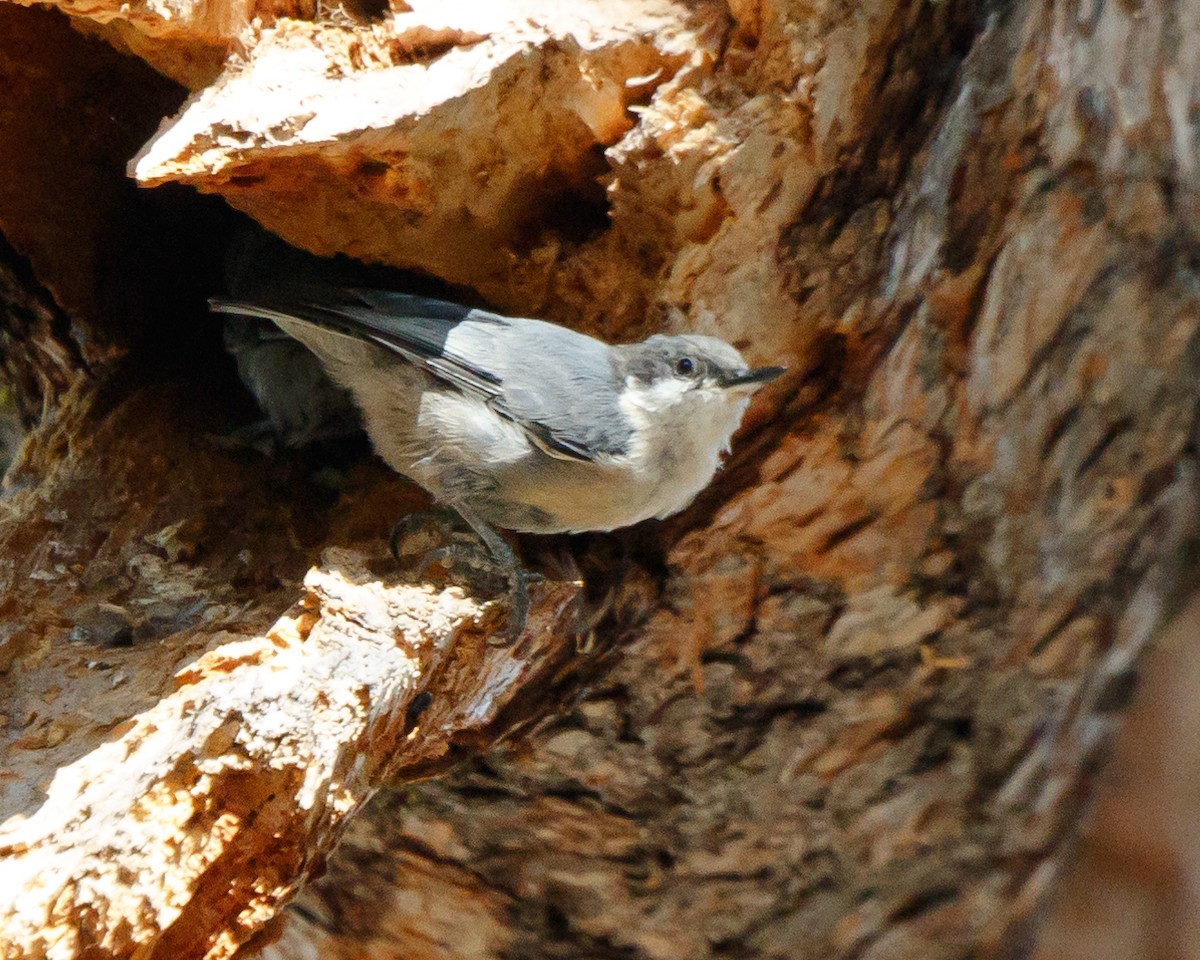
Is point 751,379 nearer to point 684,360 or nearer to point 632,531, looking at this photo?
point 684,360

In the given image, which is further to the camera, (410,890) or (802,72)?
(410,890)

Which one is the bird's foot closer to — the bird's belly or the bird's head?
the bird's belly

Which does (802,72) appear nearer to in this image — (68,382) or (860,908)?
(68,382)

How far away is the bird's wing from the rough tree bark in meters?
0.12

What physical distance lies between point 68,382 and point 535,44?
1184mm

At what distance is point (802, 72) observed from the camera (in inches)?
63.2

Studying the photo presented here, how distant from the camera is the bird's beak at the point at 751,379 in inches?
64.6

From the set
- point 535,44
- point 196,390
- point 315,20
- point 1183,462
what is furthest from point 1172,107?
point 196,390

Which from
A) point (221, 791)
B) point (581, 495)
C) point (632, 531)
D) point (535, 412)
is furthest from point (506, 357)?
point (221, 791)

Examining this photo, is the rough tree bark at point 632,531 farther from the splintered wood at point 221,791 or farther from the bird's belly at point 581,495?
the bird's belly at point 581,495

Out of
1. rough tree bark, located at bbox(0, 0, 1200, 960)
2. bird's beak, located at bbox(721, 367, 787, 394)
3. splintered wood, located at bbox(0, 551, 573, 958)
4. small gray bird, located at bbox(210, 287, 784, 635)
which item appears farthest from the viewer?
small gray bird, located at bbox(210, 287, 784, 635)

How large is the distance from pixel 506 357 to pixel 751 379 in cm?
42

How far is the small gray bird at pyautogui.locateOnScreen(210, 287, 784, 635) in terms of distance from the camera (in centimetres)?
174

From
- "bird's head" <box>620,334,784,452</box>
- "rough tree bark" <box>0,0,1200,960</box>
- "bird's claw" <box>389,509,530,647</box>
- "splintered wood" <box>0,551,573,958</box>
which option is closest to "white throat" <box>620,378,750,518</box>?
"bird's head" <box>620,334,784,452</box>
